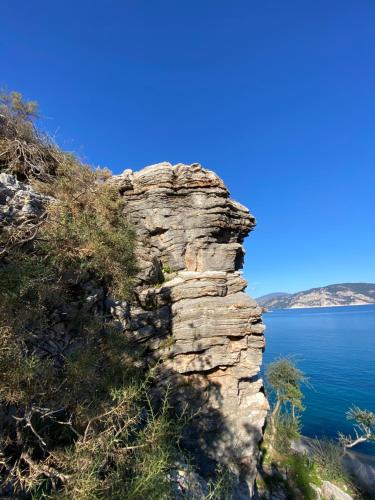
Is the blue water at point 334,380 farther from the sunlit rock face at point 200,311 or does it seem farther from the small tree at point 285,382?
the sunlit rock face at point 200,311

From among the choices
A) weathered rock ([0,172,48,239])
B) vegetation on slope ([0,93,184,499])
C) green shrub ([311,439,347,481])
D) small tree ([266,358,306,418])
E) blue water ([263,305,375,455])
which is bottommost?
blue water ([263,305,375,455])

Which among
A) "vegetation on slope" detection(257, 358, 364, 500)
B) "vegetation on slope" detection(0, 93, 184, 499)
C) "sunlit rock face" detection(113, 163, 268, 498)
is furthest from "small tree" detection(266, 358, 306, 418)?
"vegetation on slope" detection(0, 93, 184, 499)

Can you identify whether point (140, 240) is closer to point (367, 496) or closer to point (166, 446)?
point (166, 446)

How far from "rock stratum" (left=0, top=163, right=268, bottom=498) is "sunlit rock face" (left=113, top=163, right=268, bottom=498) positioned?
42 mm

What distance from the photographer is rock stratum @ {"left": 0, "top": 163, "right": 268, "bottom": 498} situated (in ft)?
34.3

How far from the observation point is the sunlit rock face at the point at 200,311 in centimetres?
1067

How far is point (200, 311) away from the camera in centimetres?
1175

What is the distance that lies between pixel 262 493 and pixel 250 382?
948 cm

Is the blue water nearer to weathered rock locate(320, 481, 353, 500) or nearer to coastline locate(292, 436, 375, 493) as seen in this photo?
coastline locate(292, 436, 375, 493)

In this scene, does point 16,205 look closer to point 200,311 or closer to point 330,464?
point 200,311

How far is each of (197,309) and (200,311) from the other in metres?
0.16

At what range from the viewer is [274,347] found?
3760 inches

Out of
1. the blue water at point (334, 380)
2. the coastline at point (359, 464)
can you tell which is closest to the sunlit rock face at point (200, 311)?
the coastline at point (359, 464)

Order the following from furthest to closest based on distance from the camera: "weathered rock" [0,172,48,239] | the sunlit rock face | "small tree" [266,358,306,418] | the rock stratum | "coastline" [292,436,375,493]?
"small tree" [266,358,306,418]
"coastline" [292,436,375,493]
the sunlit rock face
the rock stratum
"weathered rock" [0,172,48,239]
